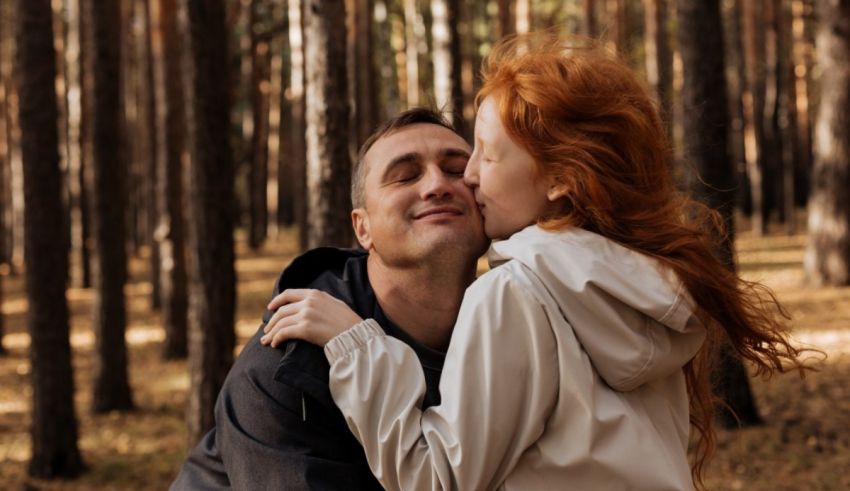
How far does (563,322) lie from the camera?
246cm

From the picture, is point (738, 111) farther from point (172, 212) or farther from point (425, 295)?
→ point (425, 295)

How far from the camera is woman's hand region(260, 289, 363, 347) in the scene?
2.70 metres

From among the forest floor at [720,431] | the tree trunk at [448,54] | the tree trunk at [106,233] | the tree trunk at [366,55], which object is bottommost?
the forest floor at [720,431]

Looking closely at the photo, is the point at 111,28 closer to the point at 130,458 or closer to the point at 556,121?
the point at 130,458

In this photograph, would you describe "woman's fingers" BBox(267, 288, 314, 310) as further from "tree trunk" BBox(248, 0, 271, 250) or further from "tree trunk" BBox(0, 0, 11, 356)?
"tree trunk" BBox(0, 0, 11, 356)

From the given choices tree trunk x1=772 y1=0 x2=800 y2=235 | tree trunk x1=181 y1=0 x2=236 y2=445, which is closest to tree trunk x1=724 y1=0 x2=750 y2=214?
tree trunk x1=772 y1=0 x2=800 y2=235

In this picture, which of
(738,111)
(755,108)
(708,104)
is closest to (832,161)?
(708,104)

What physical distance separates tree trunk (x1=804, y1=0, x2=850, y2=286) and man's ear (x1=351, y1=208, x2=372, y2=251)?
12963 millimetres

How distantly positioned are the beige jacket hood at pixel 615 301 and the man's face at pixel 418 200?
0.44m

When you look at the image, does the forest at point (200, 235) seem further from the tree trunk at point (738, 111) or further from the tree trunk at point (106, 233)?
the tree trunk at point (738, 111)

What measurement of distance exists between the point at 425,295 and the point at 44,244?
6.54 meters

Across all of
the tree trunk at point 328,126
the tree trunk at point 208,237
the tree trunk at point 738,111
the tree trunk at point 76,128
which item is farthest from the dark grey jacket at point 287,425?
the tree trunk at point 738,111

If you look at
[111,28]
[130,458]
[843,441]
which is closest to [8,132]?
[111,28]

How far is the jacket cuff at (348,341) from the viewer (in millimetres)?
2617
